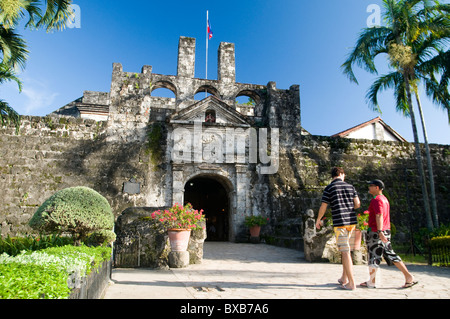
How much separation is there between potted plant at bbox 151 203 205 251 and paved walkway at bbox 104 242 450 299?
546mm

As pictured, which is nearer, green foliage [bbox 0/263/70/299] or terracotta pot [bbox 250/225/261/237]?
green foliage [bbox 0/263/70/299]

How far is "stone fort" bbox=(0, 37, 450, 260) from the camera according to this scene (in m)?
11.7

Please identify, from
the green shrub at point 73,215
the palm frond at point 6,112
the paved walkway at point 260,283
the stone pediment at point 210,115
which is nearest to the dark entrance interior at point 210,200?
the stone pediment at point 210,115

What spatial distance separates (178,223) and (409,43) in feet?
39.8

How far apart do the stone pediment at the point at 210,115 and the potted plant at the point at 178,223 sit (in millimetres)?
6833

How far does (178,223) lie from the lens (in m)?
6.49

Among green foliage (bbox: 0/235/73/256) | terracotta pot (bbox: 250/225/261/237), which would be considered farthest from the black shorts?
terracotta pot (bbox: 250/225/261/237)

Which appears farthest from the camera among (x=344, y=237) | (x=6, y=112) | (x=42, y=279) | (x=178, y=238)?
(x=6, y=112)

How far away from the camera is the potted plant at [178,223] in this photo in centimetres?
629

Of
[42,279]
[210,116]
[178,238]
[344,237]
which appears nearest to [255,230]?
[210,116]

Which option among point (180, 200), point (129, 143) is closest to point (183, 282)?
point (180, 200)

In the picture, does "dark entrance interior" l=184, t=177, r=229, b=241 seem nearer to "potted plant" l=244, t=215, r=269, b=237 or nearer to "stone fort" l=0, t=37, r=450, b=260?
"stone fort" l=0, t=37, r=450, b=260

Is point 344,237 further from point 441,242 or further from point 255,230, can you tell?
point 255,230

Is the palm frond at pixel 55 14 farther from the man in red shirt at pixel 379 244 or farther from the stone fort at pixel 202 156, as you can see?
the man in red shirt at pixel 379 244
